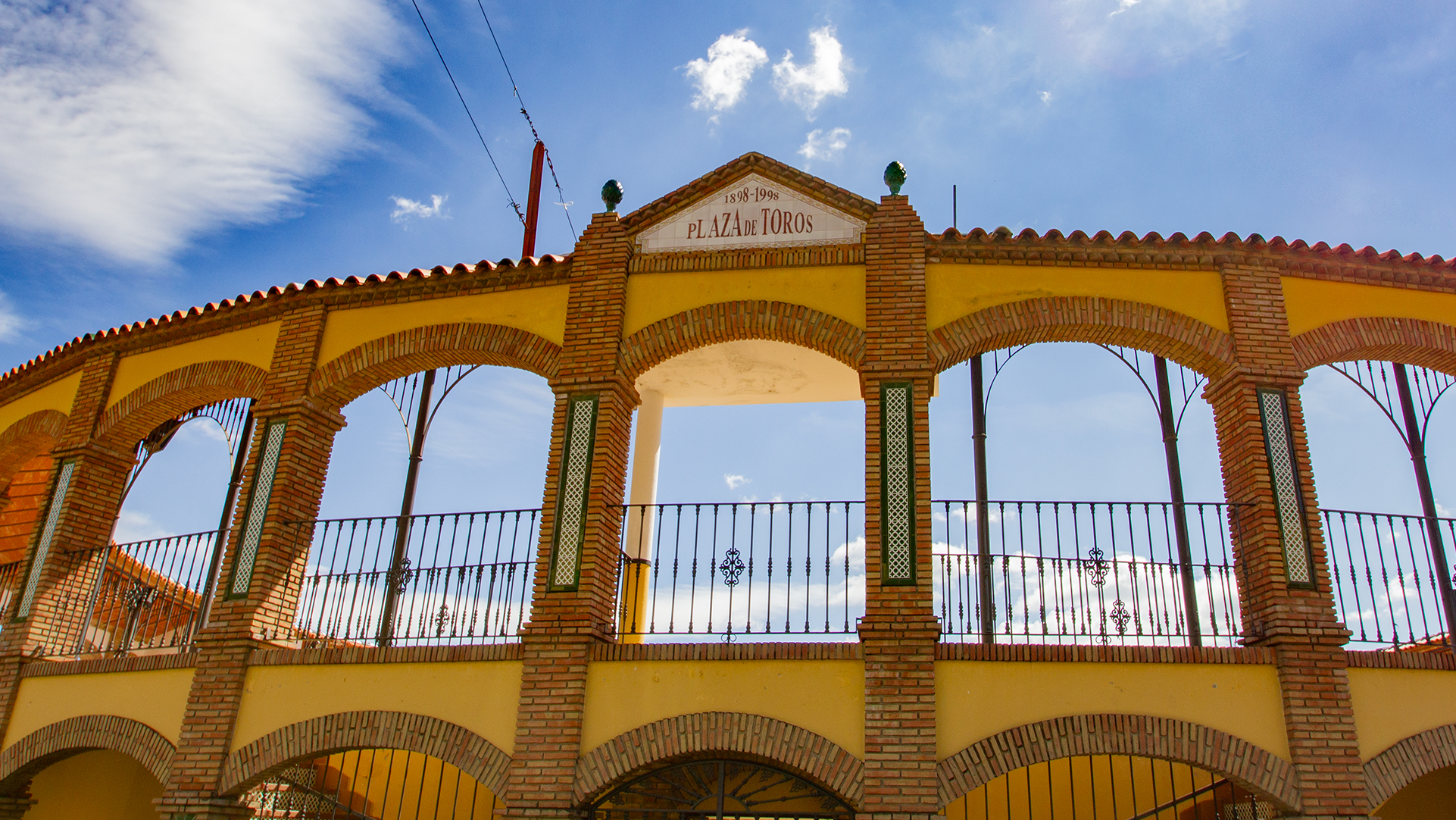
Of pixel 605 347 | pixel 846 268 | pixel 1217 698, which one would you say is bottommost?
pixel 1217 698

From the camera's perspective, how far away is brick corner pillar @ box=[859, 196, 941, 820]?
6680 millimetres

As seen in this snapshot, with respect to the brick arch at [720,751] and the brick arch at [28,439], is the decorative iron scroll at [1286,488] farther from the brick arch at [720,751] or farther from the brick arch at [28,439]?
the brick arch at [28,439]

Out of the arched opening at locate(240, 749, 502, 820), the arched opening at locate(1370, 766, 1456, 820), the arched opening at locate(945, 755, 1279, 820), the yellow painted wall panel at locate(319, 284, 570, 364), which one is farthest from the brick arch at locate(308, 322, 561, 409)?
the arched opening at locate(1370, 766, 1456, 820)

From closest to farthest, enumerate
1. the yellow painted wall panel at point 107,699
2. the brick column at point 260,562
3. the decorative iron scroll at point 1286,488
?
the decorative iron scroll at point 1286,488 < the brick column at point 260,562 < the yellow painted wall panel at point 107,699

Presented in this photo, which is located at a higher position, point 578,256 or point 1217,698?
point 578,256

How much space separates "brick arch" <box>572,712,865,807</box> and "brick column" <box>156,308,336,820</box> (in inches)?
120

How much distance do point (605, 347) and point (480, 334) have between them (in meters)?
1.25

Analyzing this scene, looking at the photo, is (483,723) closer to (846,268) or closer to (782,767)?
(782,767)

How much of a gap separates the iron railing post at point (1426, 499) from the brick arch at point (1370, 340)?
0.78 meters

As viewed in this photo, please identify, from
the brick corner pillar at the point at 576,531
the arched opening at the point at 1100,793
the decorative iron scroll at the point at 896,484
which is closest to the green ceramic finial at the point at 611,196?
the brick corner pillar at the point at 576,531

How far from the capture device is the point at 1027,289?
317 inches

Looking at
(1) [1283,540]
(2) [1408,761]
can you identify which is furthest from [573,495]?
(2) [1408,761]

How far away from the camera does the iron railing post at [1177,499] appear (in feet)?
26.2

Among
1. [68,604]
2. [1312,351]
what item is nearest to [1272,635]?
[1312,351]
